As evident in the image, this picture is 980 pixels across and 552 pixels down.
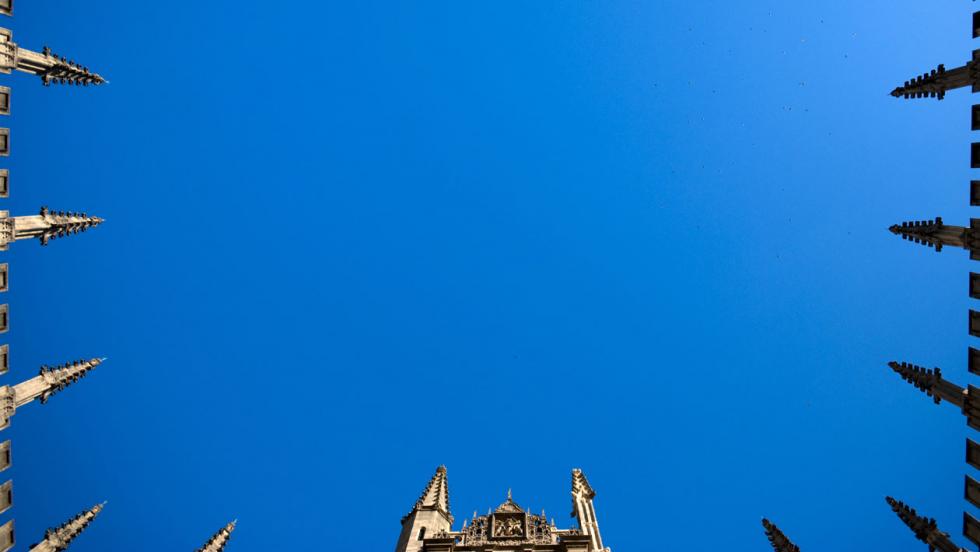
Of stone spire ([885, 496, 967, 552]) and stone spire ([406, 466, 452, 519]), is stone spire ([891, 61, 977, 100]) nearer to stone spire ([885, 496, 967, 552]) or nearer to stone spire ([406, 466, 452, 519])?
stone spire ([885, 496, 967, 552])

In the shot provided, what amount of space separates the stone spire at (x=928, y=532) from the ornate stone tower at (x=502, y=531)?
2252cm

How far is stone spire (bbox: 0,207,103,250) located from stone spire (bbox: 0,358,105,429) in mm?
6612

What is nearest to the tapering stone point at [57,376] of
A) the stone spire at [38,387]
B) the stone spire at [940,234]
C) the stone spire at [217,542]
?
the stone spire at [38,387]

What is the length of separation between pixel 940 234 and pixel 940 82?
7.40 metres

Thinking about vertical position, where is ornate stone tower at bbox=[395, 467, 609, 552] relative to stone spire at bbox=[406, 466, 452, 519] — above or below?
below

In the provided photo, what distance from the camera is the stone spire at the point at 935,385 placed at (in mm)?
26562

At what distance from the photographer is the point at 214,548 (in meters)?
37.7

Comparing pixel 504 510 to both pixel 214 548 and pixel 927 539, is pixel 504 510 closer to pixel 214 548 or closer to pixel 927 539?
pixel 214 548

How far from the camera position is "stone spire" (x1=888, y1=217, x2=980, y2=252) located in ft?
89.7

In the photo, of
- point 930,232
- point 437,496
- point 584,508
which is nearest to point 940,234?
point 930,232

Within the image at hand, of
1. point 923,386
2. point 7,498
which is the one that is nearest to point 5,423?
point 7,498

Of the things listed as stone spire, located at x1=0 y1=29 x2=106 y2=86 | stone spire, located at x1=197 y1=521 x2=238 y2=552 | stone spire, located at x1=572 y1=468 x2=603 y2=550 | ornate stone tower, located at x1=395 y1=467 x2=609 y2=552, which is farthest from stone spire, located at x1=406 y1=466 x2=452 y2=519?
stone spire, located at x1=0 y1=29 x2=106 y2=86

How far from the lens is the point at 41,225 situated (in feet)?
100

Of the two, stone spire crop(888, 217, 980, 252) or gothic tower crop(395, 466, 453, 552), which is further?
gothic tower crop(395, 466, 453, 552)
